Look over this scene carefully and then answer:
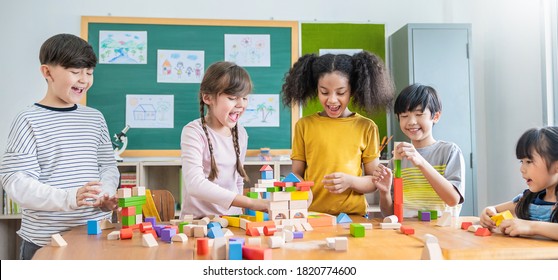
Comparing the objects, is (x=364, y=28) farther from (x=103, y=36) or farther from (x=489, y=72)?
(x=103, y=36)

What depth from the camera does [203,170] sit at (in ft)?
5.91

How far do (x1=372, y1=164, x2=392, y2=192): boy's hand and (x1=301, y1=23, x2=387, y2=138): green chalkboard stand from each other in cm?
230

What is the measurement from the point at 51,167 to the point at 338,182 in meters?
0.93

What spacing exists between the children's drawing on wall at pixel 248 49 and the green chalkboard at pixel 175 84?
0.03 metres

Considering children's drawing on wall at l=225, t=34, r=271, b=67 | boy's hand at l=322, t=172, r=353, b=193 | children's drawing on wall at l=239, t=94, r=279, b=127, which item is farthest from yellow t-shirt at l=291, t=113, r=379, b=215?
children's drawing on wall at l=225, t=34, r=271, b=67

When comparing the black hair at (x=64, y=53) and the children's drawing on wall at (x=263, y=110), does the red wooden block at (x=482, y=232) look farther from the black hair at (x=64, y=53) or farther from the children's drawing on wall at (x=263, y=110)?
the children's drawing on wall at (x=263, y=110)

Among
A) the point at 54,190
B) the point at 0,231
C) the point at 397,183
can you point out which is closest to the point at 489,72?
the point at 397,183

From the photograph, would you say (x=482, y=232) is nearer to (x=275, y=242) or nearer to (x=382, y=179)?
(x=382, y=179)

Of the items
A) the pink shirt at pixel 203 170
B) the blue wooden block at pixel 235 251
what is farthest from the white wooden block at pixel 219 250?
the pink shirt at pixel 203 170

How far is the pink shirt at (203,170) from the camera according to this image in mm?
1686

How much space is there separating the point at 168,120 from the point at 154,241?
2774mm

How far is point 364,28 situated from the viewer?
4.06 meters

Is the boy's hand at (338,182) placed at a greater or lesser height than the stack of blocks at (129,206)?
greater

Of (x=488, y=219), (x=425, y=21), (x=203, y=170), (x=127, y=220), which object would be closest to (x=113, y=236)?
(x=127, y=220)
